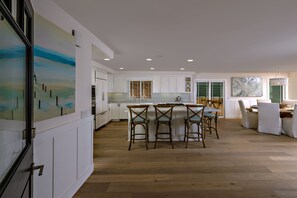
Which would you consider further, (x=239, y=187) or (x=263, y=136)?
(x=263, y=136)

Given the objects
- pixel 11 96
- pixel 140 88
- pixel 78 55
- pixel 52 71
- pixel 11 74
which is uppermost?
pixel 78 55

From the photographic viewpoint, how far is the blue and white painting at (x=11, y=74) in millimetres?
770

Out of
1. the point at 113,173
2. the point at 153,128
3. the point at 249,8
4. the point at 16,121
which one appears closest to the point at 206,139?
the point at 153,128

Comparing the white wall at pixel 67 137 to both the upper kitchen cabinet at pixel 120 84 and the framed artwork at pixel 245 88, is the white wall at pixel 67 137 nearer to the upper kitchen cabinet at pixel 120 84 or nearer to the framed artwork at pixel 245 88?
the upper kitchen cabinet at pixel 120 84

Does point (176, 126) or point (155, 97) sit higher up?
point (155, 97)

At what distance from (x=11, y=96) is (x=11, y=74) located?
0.37 feet

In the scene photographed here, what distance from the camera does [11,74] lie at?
86 centimetres

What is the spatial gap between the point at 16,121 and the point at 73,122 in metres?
1.22

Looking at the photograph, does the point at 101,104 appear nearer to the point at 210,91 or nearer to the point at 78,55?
the point at 78,55

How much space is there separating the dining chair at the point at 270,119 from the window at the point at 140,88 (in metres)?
4.40

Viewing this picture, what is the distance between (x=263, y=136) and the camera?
4.93 metres

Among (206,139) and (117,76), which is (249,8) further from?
(117,76)

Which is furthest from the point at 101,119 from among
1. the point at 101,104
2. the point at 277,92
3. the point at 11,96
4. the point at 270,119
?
the point at 277,92

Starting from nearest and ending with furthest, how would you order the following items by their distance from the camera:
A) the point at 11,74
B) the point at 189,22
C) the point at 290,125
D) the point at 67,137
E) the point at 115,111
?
the point at 11,74
the point at 67,137
the point at 189,22
the point at 290,125
the point at 115,111
